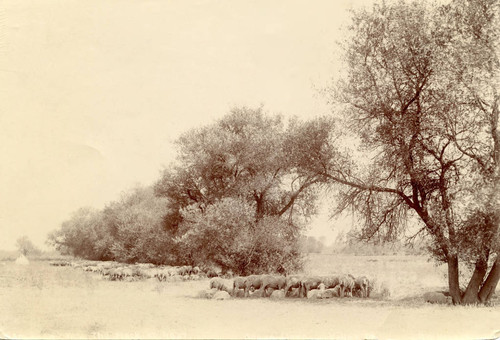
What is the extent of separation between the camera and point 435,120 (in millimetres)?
11688

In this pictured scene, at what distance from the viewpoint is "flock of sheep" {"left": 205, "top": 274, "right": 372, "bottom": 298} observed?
1345 cm

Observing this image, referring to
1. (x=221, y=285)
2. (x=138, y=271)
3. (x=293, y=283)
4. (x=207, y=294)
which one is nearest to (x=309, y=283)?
(x=293, y=283)

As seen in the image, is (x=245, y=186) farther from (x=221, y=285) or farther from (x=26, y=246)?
(x=26, y=246)

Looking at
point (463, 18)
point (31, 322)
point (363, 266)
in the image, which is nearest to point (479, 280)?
point (363, 266)

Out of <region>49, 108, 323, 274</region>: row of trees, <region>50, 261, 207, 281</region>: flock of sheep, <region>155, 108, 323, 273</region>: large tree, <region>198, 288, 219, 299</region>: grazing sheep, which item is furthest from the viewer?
<region>155, 108, 323, 273</region>: large tree

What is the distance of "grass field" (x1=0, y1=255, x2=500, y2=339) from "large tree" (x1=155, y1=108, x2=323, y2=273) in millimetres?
3325

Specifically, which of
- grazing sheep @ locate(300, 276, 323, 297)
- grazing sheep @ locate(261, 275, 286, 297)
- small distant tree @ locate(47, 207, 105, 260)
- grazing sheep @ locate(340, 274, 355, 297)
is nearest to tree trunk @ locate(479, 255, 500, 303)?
→ grazing sheep @ locate(340, 274, 355, 297)

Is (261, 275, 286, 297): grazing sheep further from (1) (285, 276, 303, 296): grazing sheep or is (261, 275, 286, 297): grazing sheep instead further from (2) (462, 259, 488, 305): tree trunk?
(2) (462, 259, 488, 305): tree trunk

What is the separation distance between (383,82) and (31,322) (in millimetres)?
9160

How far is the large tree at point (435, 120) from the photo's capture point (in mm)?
11289

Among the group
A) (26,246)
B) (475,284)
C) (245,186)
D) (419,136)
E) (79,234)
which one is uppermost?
(419,136)

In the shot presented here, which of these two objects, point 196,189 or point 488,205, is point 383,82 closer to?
point 488,205

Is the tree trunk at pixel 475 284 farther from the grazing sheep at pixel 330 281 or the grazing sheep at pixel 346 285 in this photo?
the grazing sheep at pixel 330 281

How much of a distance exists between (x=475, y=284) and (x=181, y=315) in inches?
274
